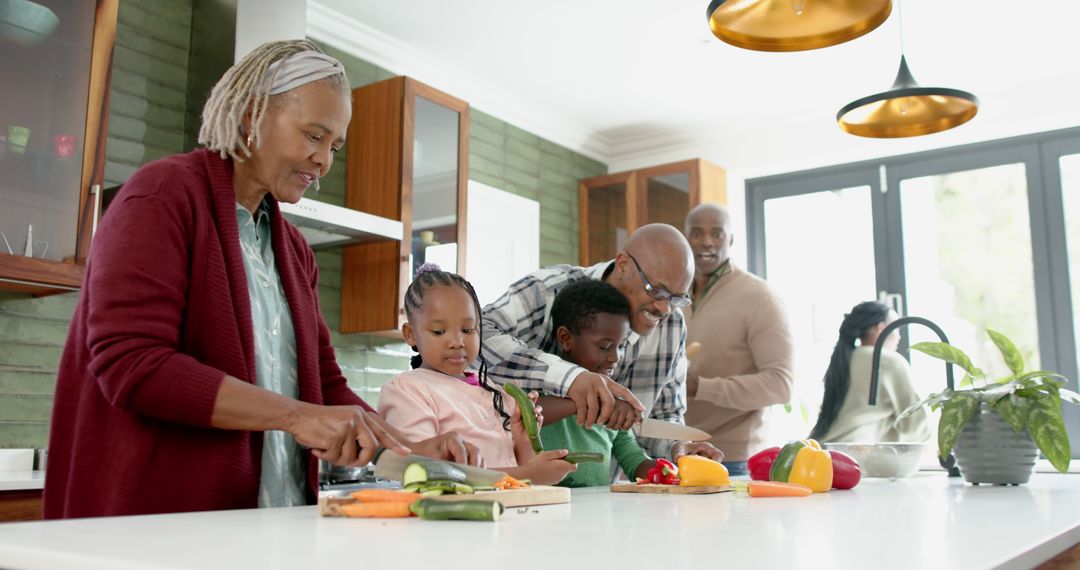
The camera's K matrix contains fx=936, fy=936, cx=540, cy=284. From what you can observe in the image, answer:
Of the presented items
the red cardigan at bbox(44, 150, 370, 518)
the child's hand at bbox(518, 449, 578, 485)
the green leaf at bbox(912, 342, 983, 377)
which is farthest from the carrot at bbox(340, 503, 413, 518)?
the green leaf at bbox(912, 342, 983, 377)

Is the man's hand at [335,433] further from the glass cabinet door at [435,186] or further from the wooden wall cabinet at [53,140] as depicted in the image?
the glass cabinet door at [435,186]

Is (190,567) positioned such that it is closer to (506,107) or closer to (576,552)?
(576,552)

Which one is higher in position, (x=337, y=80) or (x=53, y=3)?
(x=53, y=3)

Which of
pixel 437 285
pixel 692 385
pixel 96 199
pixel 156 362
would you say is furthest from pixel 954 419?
pixel 96 199

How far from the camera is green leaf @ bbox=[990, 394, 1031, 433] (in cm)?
187

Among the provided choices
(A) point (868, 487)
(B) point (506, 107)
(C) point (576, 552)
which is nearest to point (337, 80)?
(C) point (576, 552)

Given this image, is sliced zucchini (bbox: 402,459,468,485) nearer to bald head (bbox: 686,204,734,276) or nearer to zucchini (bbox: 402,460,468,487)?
zucchini (bbox: 402,460,468,487)

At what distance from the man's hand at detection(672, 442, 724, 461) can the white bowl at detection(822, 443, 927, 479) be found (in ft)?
0.83

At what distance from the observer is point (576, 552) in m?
0.71

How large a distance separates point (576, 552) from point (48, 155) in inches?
105

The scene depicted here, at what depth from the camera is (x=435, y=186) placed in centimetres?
413

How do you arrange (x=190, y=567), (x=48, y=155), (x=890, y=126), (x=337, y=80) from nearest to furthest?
(x=190, y=567)
(x=337, y=80)
(x=48, y=155)
(x=890, y=126)

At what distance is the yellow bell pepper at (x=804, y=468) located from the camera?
1601mm

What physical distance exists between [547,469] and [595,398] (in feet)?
0.89
